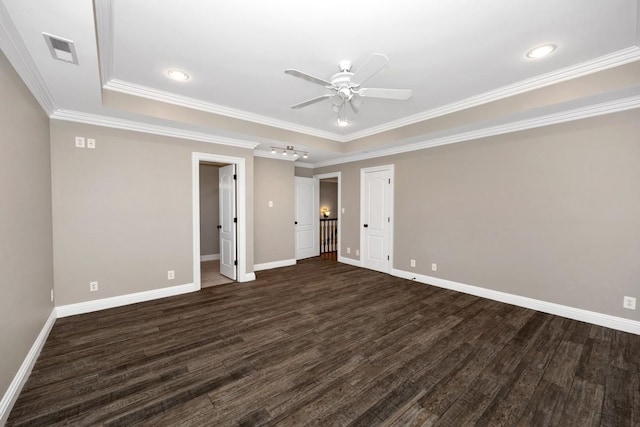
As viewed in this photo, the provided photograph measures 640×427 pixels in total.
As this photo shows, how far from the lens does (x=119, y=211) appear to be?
12.3ft

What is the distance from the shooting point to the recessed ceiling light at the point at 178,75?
9.64 feet

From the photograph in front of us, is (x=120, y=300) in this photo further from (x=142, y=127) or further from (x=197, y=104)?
(x=197, y=104)

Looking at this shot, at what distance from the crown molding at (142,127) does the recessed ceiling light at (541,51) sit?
3951 millimetres

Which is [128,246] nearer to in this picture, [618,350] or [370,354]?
[370,354]

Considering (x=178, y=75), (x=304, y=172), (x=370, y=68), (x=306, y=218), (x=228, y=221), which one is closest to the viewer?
(x=370, y=68)

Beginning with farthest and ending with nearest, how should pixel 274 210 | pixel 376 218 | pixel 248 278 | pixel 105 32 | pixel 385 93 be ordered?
1. pixel 274 210
2. pixel 376 218
3. pixel 248 278
4. pixel 385 93
5. pixel 105 32

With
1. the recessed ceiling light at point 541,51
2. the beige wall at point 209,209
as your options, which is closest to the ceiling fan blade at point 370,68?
the recessed ceiling light at point 541,51

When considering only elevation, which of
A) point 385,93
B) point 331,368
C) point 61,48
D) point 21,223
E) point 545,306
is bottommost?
point 331,368

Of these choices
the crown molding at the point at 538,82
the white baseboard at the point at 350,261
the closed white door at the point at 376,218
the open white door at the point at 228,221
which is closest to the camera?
the crown molding at the point at 538,82

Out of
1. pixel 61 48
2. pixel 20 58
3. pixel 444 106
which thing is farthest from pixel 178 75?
pixel 444 106

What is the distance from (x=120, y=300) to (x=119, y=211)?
4.15 ft

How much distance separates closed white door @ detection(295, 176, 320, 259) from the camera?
7.03 meters

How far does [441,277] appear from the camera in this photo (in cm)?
475

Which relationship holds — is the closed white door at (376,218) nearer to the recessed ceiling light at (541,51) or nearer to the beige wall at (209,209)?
the recessed ceiling light at (541,51)
